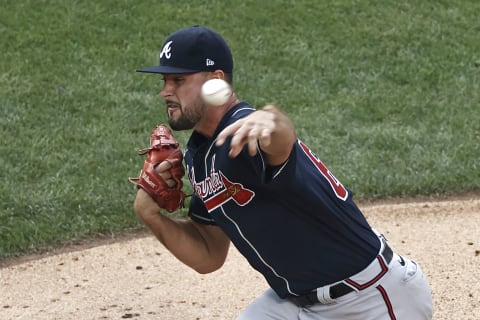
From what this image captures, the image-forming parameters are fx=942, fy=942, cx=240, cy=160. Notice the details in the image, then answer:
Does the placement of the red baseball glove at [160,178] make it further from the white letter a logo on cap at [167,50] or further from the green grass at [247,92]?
the green grass at [247,92]

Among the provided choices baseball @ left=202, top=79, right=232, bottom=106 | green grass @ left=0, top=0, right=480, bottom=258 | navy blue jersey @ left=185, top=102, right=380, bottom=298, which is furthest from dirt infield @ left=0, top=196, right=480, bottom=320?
baseball @ left=202, top=79, right=232, bottom=106

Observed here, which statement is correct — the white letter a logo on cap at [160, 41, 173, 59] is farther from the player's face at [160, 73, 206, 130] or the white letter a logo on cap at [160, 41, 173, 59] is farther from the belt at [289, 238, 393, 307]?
the belt at [289, 238, 393, 307]

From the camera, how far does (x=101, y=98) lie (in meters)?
9.41

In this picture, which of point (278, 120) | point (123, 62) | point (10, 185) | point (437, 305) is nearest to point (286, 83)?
point (123, 62)

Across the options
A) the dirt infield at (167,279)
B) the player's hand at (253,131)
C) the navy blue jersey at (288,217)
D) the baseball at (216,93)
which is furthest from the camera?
the dirt infield at (167,279)

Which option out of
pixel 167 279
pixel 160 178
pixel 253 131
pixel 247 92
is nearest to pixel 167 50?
pixel 160 178

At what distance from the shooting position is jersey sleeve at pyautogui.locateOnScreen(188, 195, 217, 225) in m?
4.23

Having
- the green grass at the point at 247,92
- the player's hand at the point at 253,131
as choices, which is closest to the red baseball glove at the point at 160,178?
the player's hand at the point at 253,131

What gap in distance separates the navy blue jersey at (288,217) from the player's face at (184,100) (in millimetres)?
117

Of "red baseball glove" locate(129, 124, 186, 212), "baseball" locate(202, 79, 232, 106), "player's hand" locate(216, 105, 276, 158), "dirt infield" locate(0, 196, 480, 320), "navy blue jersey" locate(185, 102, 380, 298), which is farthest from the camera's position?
"dirt infield" locate(0, 196, 480, 320)

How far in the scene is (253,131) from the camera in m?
3.06

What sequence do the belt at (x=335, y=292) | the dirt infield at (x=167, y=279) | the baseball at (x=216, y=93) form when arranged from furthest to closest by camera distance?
1. the dirt infield at (x=167, y=279)
2. the belt at (x=335, y=292)
3. the baseball at (x=216, y=93)

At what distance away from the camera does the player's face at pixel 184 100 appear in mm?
3838

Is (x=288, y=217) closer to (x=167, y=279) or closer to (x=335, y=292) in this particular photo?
(x=335, y=292)
